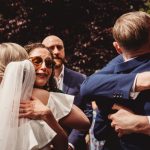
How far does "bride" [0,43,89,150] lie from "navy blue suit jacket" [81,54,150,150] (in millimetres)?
672

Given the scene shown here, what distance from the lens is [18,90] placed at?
13.3 ft

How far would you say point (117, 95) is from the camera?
10.9ft

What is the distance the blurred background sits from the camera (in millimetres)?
15836

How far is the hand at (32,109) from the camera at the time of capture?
4039mm

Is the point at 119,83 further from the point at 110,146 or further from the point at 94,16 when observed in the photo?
the point at 94,16

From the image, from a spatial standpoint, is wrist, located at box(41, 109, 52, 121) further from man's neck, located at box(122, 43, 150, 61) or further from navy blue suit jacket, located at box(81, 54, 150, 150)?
man's neck, located at box(122, 43, 150, 61)

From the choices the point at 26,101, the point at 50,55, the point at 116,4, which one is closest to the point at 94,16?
the point at 116,4

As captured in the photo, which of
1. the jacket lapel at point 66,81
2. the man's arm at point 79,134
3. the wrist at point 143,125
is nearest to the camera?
the wrist at point 143,125

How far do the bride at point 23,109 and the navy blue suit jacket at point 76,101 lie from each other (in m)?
1.71

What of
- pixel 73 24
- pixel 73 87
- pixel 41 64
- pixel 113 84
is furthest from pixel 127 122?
pixel 73 24

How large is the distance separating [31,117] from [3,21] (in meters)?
12.1

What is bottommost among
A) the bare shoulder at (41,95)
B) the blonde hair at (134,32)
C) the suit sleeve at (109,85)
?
the bare shoulder at (41,95)

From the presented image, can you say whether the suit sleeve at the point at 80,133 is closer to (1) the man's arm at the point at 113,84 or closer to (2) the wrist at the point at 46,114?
(2) the wrist at the point at 46,114

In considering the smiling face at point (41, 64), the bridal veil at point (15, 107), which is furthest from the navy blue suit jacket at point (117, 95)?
the smiling face at point (41, 64)
